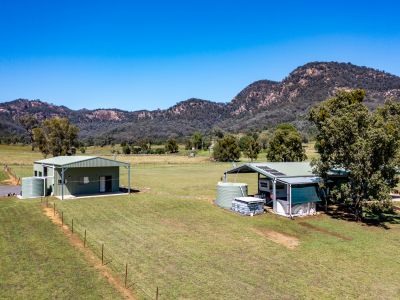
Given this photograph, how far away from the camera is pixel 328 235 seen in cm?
2298

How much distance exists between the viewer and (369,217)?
92.9 ft

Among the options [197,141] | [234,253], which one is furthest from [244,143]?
[234,253]

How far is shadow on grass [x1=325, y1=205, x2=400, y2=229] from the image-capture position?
26.5 metres

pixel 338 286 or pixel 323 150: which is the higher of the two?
pixel 323 150

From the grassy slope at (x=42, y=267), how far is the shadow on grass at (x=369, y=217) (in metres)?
19.6

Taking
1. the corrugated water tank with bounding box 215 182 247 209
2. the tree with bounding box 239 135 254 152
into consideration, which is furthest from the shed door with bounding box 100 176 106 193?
the tree with bounding box 239 135 254 152

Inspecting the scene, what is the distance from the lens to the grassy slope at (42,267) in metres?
13.9

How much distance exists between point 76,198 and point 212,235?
51.9ft

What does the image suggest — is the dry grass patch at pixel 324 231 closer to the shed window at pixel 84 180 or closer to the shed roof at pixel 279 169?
the shed roof at pixel 279 169

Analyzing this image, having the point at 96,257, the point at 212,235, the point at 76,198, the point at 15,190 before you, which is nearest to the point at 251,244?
the point at 212,235

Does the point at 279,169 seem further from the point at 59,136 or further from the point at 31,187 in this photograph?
the point at 59,136

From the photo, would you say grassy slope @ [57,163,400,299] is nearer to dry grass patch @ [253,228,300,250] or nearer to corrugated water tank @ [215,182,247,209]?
dry grass patch @ [253,228,300,250]

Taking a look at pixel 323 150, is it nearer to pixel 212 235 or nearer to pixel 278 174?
pixel 278 174

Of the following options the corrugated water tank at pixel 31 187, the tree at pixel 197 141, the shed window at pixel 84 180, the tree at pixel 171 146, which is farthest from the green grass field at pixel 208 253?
the tree at pixel 197 141
